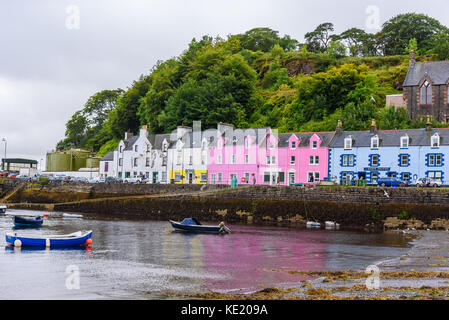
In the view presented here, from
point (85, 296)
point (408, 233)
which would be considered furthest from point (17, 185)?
point (85, 296)

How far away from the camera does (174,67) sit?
9394 cm

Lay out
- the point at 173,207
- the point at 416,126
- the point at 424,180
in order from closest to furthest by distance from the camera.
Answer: the point at 424,180, the point at 173,207, the point at 416,126

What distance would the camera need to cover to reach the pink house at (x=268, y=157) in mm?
56094

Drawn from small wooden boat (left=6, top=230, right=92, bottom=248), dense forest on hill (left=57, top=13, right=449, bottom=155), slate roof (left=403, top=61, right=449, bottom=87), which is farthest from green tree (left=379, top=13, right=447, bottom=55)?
small wooden boat (left=6, top=230, right=92, bottom=248)

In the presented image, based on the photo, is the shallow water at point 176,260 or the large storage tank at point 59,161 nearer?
the shallow water at point 176,260

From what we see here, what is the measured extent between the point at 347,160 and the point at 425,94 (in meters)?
16.9

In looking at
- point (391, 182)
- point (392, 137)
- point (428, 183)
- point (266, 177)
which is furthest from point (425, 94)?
point (266, 177)

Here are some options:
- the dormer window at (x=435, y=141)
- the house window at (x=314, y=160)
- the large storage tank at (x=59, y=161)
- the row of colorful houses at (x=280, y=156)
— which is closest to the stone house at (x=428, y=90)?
the row of colorful houses at (x=280, y=156)

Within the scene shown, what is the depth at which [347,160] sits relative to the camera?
53.8 m

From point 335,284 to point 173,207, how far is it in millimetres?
36556

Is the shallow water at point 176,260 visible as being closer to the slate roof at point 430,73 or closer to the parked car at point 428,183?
the parked car at point 428,183

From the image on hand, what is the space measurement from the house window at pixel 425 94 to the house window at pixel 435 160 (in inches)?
635

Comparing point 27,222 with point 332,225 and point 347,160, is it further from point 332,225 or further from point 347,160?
point 347,160

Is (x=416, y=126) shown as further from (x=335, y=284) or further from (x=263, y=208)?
(x=335, y=284)
